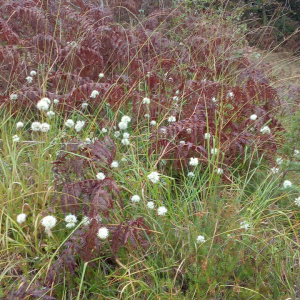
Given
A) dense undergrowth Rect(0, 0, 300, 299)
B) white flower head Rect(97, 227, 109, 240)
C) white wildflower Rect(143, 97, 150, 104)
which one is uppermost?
white wildflower Rect(143, 97, 150, 104)

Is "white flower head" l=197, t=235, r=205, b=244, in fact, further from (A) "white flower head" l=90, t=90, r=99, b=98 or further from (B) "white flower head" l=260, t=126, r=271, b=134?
(A) "white flower head" l=90, t=90, r=99, b=98

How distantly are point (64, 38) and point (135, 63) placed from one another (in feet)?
2.91

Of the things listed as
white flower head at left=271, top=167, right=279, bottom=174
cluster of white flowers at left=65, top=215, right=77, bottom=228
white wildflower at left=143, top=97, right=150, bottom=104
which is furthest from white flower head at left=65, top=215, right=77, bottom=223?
white flower head at left=271, top=167, right=279, bottom=174

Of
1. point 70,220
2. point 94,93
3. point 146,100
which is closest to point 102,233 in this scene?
point 70,220

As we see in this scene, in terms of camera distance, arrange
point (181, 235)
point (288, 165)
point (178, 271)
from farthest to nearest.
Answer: point (288, 165)
point (181, 235)
point (178, 271)

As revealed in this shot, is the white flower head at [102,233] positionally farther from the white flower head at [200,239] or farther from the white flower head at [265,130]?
the white flower head at [265,130]

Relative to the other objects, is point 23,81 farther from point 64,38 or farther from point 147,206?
point 147,206

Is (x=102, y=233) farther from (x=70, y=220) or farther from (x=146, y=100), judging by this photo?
(x=146, y=100)

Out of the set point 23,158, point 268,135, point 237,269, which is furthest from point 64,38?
point 237,269

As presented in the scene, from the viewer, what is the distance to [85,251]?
158 centimetres

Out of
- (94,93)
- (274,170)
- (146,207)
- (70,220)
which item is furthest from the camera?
(94,93)

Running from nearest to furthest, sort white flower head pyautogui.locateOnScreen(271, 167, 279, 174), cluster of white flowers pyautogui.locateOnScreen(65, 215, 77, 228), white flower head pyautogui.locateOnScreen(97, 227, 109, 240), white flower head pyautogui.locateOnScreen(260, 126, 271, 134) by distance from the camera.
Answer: white flower head pyautogui.locateOnScreen(97, 227, 109, 240) → cluster of white flowers pyautogui.locateOnScreen(65, 215, 77, 228) → white flower head pyautogui.locateOnScreen(271, 167, 279, 174) → white flower head pyautogui.locateOnScreen(260, 126, 271, 134)

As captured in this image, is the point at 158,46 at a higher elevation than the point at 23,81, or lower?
higher

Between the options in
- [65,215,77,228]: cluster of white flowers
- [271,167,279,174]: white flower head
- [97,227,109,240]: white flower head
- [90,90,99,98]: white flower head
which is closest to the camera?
[97,227,109,240]: white flower head
